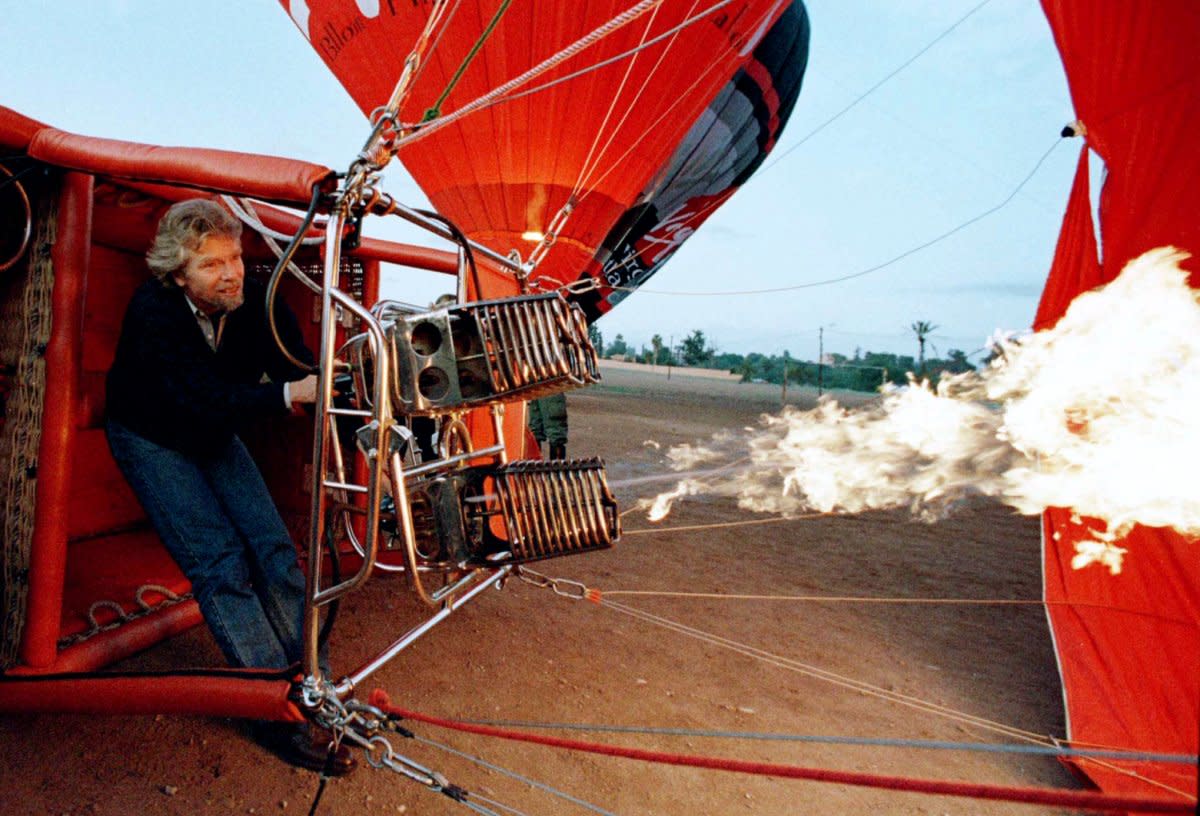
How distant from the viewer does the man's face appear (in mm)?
2281

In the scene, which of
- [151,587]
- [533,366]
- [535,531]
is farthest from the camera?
[151,587]

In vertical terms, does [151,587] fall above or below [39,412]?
below

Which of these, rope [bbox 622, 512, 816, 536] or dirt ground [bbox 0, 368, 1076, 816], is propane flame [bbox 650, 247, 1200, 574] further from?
rope [bbox 622, 512, 816, 536]

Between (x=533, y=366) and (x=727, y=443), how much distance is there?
469 inches

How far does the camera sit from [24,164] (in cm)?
221

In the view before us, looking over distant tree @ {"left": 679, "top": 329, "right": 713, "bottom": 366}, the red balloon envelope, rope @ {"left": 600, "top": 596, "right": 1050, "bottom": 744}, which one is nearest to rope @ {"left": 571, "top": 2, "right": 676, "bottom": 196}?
the red balloon envelope

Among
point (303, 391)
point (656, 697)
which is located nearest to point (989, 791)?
point (303, 391)

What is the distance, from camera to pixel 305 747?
89.9 inches

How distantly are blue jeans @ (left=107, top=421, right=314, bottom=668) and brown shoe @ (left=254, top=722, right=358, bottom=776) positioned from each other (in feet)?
0.77

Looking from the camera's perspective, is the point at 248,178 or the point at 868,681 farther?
the point at 868,681

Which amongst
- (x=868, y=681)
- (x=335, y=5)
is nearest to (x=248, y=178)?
(x=868, y=681)

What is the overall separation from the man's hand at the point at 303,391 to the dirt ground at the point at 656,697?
116cm

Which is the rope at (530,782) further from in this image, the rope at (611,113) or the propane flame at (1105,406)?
the rope at (611,113)

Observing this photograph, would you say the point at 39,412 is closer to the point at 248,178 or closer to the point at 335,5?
the point at 248,178
